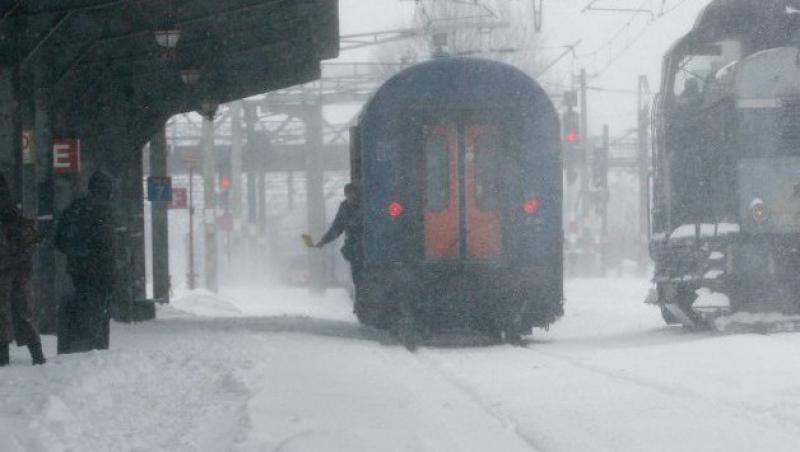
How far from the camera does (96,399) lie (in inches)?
381

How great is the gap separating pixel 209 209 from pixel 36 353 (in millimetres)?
23209

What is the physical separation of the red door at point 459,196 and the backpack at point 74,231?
14.2 feet

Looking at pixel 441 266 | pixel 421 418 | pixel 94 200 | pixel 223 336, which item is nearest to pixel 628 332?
pixel 441 266

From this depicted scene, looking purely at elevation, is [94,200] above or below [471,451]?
above

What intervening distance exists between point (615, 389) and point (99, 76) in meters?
12.1

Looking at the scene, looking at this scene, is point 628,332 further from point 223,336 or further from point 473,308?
point 223,336

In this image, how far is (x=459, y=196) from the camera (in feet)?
54.3

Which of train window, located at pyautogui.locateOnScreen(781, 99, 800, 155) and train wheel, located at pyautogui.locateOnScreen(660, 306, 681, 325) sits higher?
train window, located at pyautogui.locateOnScreen(781, 99, 800, 155)

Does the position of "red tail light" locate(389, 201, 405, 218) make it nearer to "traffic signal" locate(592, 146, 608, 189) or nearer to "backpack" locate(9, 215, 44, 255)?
"backpack" locate(9, 215, 44, 255)

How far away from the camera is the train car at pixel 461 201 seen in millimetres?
16516

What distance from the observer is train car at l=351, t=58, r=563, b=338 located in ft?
54.2

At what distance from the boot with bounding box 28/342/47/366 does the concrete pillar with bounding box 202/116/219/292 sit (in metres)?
22.5

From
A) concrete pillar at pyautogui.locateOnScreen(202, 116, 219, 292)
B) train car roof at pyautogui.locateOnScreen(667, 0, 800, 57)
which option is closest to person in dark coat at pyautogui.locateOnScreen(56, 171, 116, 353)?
train car roof at pyautogui.locateOnScreen(667, 0, 800, 57)

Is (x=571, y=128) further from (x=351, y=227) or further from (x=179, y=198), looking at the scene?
(x=351, y=227)
